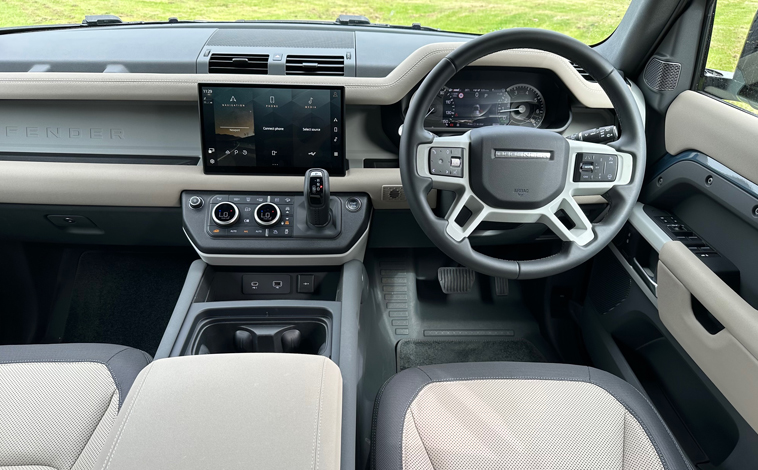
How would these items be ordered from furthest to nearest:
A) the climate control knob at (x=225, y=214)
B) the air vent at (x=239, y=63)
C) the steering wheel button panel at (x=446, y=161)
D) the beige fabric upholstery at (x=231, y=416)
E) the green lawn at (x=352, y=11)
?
the green lawn at (x=352, y=11) → the air vent at (x=239, y=63) → the climate control knob at (x=225, y=214) → the steering wheel button panel at (x=446, y=161) → the beige fabric upholstery at (x=231, y=416)

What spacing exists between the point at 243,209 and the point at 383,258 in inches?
32.0

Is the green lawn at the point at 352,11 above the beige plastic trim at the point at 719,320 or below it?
above

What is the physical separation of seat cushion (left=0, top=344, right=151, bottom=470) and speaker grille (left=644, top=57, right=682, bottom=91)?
1.74 meters

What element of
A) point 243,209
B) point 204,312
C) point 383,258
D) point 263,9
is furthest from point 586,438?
point 263,9

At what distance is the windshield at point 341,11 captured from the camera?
6.06 feet

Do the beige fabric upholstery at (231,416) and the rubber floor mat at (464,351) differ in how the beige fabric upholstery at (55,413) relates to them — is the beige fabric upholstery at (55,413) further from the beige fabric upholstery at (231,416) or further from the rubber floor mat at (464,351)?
the rubber floor mat at (464,351)

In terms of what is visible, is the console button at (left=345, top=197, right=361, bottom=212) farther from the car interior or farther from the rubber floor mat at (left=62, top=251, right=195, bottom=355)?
the rubber floor mat at (left=62, top=251, right=195, bottom=355)

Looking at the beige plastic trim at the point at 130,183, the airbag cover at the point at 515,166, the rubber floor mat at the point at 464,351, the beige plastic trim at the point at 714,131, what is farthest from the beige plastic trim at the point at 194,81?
the rubber floor mat at the point at 464,351

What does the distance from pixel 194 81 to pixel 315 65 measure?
0.38 m

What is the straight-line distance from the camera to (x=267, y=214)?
1535mm

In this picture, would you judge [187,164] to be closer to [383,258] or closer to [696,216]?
[383,258]

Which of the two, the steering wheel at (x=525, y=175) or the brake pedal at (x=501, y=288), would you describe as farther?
the brake pedal at (x=501, y=288)

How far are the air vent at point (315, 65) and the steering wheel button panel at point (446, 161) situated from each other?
1.94ft

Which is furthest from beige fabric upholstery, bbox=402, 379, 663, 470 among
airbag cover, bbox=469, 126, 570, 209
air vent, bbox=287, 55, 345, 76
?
air vent, bbox=287, 55, 345, 76
